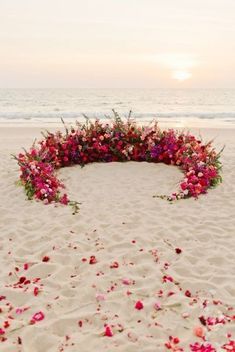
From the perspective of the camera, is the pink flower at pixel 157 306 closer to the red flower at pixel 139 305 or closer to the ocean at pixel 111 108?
the red flower at pixel 139 305

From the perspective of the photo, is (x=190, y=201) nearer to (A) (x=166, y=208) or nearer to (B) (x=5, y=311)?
(A) (x=166, y=208)

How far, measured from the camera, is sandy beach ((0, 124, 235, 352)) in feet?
15.4

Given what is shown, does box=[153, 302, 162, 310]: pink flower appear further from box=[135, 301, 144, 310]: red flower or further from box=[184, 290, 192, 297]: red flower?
box=[184, 290, 192, 297]: red flower

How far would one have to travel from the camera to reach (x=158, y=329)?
4727 millimetres

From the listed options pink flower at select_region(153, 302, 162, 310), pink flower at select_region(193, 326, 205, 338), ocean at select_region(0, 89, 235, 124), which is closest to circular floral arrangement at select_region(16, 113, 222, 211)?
pink flower at select_region(153, 302, 162, 310)

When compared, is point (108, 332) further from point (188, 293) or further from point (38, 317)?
point (188, 293)

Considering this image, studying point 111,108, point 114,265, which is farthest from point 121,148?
point 111,108

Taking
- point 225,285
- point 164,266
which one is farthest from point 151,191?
point 225,285

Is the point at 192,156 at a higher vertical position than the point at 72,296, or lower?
higher

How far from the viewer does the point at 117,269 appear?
6.04m

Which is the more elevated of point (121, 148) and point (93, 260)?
point (121, 148)

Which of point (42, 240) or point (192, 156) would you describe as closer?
point (42, 240)

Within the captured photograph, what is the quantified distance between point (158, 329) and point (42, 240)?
9.48 ft

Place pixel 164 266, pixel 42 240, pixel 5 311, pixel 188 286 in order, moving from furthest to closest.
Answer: pixel 42 240 < pixel 164 266 < pixel 188 286 < pixel 5 311
